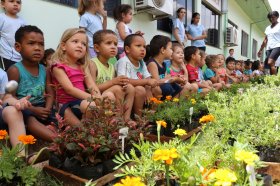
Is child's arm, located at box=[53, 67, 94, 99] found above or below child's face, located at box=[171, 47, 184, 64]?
below

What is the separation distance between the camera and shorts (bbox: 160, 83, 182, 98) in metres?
3.73

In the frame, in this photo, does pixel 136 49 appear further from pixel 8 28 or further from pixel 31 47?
pixel 8 28

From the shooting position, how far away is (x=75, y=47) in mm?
2471

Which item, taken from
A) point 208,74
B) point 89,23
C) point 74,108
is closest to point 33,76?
point 74,108

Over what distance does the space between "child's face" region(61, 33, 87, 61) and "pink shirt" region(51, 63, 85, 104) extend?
129mm

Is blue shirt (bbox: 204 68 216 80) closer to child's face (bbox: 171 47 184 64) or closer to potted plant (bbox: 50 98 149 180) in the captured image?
child's face (bbox: 171 47 184 64)

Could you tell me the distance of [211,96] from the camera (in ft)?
10.1

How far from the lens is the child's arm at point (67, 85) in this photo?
226 centimetres

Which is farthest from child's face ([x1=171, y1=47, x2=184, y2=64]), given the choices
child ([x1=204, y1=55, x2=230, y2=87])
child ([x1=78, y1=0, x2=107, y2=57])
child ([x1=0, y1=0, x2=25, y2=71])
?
child ([x1=0, y1=0, x2=25, y2=71])

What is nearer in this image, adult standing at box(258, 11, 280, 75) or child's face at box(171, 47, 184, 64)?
child's face at box(171, 47, 184, 64)

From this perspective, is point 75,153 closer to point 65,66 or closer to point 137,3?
point 65,66

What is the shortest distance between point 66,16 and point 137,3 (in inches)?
69.5

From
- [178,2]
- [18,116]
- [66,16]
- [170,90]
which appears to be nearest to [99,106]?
[18,116]

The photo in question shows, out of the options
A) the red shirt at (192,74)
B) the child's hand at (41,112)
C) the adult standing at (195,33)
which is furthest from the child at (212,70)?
the child's hand at (41,112)
